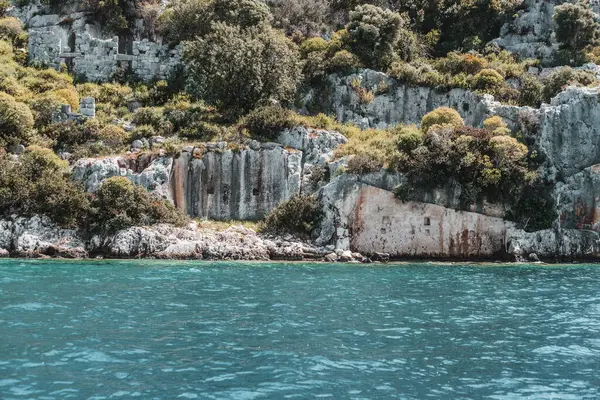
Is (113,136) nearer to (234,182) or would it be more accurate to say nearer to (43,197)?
(43,197)

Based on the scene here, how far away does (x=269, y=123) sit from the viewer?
44812 millimetres

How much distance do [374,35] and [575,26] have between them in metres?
16.3

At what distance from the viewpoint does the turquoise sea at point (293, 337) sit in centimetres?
1289

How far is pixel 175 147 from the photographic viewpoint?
140ft

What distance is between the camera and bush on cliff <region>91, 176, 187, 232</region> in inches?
1497

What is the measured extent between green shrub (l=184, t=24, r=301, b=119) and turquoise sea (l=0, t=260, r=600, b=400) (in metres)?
21.6

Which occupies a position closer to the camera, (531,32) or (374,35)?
(374,35)

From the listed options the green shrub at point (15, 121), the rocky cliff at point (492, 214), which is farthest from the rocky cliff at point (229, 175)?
→ the green shrub at point (15, 121)

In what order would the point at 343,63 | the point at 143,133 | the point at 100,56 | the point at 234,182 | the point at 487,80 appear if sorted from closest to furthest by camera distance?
the point at 234,182
the point at 143,133
the point at 487,80
the point at 343,63
the point at 100,56

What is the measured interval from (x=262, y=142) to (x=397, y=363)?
30.9m

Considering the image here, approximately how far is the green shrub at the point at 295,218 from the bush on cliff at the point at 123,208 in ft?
17.6

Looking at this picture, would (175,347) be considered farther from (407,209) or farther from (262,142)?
(262,142)

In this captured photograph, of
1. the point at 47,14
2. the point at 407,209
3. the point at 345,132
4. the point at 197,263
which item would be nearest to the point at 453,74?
the point at 345,132

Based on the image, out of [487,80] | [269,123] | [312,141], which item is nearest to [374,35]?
[487,80]
